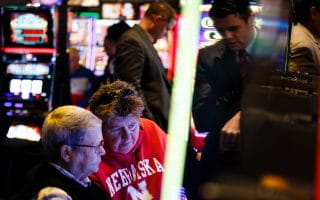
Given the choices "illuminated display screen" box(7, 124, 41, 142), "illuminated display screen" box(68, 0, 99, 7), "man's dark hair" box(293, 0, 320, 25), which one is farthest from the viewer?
"illuminated display screen" box(68, 0, 99, 7)

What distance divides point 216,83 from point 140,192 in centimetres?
74

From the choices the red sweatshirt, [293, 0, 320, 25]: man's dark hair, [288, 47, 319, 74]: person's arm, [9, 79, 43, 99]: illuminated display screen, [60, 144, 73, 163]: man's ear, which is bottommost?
[9, 79, 43, 99]: illuminated display screen

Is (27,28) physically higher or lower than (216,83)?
lower

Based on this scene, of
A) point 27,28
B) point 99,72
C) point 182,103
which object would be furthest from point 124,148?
point 99,72

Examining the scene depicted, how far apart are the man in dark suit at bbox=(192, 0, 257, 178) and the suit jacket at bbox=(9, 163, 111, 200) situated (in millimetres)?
456

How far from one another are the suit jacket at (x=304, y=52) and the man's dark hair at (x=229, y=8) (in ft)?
1.73

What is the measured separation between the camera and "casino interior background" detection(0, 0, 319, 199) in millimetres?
1000

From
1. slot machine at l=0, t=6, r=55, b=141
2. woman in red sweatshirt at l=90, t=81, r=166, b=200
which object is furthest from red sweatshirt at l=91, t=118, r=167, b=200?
slot machine at l=0, t=6, r=55, b=141

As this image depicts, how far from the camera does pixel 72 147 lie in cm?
218

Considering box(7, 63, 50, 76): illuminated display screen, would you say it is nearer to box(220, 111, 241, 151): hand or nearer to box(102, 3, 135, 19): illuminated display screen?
box(102, 3, 135, 19): illuminated display screen

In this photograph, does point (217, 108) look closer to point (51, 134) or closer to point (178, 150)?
point (178, 150)

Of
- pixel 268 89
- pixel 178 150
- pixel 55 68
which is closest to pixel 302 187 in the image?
pixel 268 89

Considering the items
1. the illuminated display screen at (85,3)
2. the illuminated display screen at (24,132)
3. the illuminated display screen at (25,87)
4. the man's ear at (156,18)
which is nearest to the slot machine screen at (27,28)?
the illuminated display screen at (25,87)

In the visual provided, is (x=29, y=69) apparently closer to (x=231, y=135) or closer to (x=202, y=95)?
(x=202, y=95)
